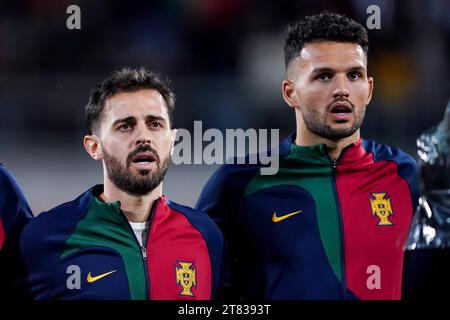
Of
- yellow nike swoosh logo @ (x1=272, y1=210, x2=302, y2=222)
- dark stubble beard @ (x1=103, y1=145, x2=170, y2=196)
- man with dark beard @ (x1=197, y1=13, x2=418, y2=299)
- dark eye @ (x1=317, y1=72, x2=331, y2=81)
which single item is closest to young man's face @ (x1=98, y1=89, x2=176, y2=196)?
dark stubble beard @ (x1=103, y1=145, x2=170, y2=196)

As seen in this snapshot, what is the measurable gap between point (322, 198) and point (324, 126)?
241mm

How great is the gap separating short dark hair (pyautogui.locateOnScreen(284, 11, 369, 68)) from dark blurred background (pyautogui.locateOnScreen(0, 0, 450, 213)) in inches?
24.7

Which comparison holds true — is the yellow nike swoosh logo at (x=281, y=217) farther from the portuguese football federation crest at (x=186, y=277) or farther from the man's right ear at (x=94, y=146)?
the man's right ear at (x=94, y=146)

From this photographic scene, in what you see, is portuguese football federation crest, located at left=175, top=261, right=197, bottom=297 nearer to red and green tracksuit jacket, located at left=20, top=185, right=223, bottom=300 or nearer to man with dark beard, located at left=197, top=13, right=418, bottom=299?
red and green tracksuit jacket, located at left=20, top=185, right=223, bottom=300

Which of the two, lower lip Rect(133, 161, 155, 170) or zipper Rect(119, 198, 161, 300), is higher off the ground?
lower lip Rect(133, 161, 155, 170)

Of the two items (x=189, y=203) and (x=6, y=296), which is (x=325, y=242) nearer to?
(x=189, y=203)

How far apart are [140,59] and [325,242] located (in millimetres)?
1510

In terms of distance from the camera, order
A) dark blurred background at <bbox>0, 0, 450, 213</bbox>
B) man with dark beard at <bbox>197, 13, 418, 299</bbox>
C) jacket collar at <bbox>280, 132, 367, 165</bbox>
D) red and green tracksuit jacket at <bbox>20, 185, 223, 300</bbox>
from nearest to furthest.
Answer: red and green tracksuit jacket at <bbox>20, 185, 223, 300</bbox> < man with dark beard at <bbox>197, 13, 418, 299</bbox> < jacket collar at <bbox>280, 132, 367, 165</bbox> < dark blurred background at <bbox>0, 0, 450, 213</bbox>

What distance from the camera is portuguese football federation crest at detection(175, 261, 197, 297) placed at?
8.31 feet

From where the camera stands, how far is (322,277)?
8.48 feet

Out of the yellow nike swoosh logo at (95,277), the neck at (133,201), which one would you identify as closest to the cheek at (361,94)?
the neck at (133,201)

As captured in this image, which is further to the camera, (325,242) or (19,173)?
(19,173)

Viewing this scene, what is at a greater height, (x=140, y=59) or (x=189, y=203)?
(x=140, y=59)
